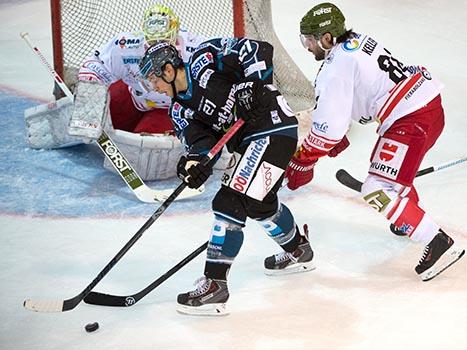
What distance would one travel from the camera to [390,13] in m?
7.12

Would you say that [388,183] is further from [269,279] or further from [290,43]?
[290,43]

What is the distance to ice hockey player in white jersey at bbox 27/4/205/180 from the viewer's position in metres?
4.32

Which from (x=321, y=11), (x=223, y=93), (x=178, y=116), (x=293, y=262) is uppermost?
(x=321, y=11)

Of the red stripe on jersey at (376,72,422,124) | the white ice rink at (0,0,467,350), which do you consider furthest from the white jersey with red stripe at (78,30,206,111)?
the red stripe on jersey at (376,72,422,124)

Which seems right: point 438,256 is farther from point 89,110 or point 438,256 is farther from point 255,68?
point 89,110

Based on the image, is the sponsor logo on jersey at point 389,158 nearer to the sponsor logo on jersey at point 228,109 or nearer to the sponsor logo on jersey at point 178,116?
the sponsor logo on jersey at point 228,109

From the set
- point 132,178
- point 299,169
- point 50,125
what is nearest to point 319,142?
point 299,169

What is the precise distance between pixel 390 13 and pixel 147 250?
383 cm

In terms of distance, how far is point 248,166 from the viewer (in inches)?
129

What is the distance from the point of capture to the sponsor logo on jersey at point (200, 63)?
3.27 metres

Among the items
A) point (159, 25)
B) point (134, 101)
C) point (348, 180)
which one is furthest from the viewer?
point (134, 101)

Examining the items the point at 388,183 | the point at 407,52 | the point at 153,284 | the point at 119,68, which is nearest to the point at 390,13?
the point at 407,52

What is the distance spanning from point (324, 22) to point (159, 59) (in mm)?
660

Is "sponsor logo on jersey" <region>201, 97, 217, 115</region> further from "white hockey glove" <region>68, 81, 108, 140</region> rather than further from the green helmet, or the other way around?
"white hockey glove" <region>68, 81, 108, 140</region>
